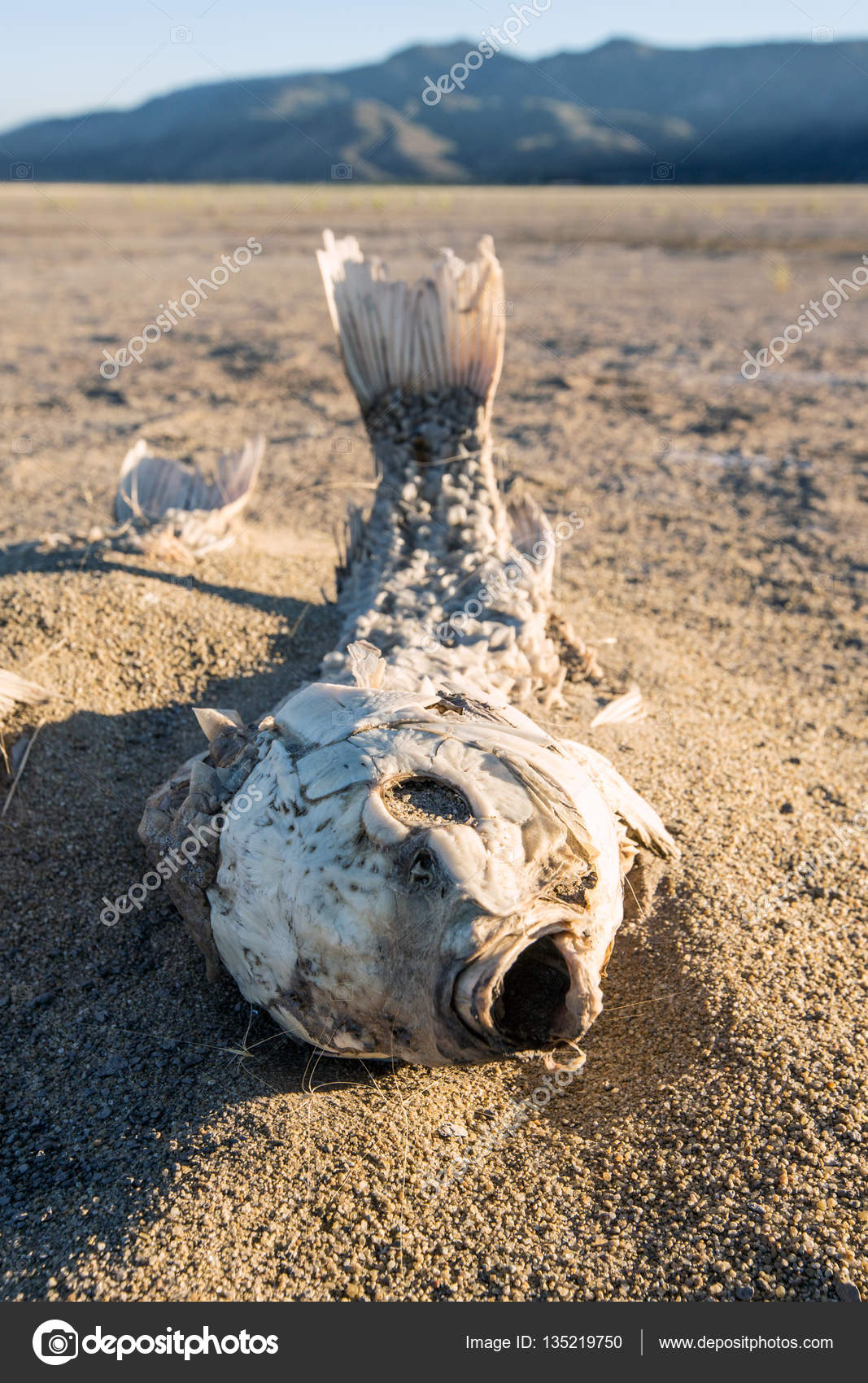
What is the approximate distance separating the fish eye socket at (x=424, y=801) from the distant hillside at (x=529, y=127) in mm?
65965

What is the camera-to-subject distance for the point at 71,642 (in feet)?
10.7

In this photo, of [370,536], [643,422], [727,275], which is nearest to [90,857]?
[370,536]

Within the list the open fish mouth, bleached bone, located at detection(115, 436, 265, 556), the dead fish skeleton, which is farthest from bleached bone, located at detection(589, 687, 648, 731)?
bleached bone, located at detection(115, 436, 265, 556)

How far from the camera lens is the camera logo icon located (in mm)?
1560

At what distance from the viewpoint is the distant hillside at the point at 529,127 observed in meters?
78.7

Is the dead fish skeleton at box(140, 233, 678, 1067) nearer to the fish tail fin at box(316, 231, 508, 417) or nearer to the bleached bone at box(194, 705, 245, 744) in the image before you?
the bleached bone at box(194, 705, 245, 744)

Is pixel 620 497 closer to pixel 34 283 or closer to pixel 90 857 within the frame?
pixel 90 857

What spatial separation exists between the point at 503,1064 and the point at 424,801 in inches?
26.3

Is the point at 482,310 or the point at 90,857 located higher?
the point at 482,310

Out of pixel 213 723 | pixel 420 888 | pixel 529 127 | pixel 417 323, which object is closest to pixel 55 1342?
pixel 420 888

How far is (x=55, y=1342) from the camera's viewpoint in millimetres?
1570

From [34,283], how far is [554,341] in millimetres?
9281

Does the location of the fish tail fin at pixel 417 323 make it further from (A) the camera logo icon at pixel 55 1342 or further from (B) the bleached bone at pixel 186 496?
(A) the camera logo icon at pixel 55 1342

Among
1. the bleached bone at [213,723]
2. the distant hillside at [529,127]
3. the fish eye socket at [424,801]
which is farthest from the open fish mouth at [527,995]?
the distant hillside at [529,127]
